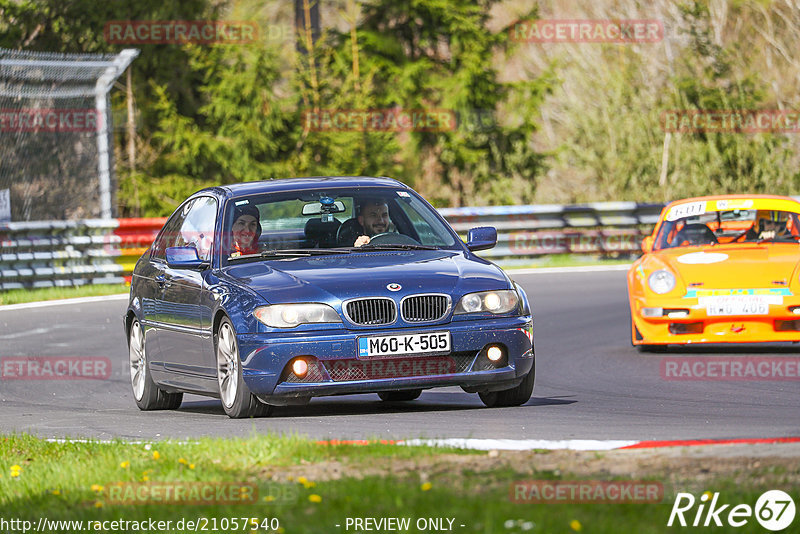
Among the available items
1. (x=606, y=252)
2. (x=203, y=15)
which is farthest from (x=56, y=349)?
(x=203, y=15)

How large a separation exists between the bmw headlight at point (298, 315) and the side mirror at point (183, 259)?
1165mm

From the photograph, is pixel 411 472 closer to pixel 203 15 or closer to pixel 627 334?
pixel 627 334

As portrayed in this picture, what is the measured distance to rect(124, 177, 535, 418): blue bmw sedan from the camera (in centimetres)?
819

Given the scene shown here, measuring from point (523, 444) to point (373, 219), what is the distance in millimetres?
3294

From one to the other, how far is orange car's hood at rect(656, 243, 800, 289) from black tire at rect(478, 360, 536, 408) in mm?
3639

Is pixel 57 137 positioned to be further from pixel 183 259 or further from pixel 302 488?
pixel 302 488

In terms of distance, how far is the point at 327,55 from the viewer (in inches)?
1141

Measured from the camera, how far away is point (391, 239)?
9.39 meters

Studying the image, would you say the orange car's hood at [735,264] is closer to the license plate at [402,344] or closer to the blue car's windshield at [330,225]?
the blue car's windshield at [330,225]

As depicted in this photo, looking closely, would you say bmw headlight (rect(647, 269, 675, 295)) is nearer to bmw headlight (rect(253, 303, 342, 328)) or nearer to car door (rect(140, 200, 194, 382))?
car door (rect(140, 200, 194, 382))

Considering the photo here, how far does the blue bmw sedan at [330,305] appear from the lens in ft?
26.9

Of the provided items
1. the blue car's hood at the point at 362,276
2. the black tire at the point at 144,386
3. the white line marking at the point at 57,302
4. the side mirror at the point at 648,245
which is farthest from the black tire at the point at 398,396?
the white line marking at the point at 57,302

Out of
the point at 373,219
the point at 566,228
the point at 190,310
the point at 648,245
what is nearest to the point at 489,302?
the point at 373,219

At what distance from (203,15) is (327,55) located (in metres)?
2.55
